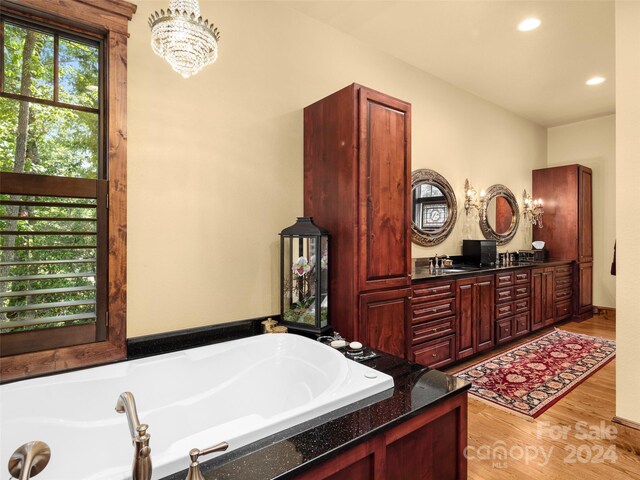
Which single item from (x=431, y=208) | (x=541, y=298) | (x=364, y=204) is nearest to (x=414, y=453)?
(x=364, y=204)

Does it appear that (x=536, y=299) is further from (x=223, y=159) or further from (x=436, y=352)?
(x=223, y=159)

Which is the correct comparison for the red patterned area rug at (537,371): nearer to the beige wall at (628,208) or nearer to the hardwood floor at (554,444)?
the hardwood floor at (554,444)

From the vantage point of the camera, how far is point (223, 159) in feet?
7.91

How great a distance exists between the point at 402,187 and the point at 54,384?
2387 mm

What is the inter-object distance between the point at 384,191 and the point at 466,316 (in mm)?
1688

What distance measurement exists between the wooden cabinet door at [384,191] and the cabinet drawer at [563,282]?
11.0 feet

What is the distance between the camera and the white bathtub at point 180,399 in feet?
4.26

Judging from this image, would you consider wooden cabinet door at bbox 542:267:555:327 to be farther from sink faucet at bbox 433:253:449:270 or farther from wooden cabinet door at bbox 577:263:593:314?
sink faucet at bbox 433:253:449:270

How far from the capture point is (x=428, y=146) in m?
3.88

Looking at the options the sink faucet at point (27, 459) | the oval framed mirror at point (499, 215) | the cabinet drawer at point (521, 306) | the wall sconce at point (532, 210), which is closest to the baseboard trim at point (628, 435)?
the cabinet drawer at point (521, 306)

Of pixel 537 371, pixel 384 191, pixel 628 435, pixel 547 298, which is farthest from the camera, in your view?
pixel 547 298

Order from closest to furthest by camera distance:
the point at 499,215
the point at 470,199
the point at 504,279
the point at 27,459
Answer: the point at 27,459
the point at 504,279
the point at 470,199
the point at 499,215

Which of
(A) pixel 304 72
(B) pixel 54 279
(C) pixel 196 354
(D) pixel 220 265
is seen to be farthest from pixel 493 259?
(B) pixel 54 279

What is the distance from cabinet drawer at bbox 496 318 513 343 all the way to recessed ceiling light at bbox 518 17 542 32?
2.82 metres
